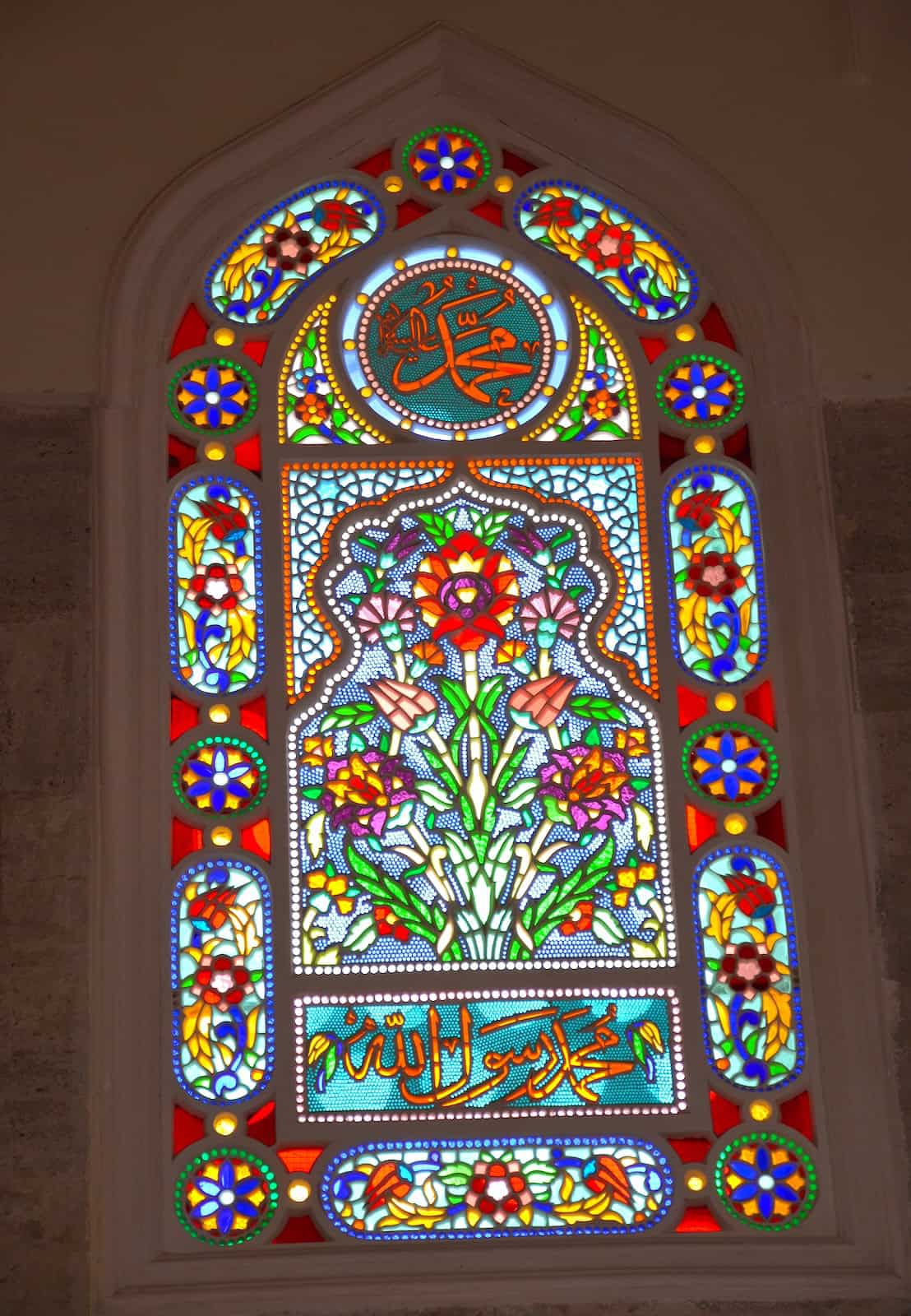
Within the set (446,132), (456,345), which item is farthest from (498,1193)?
(446,132)

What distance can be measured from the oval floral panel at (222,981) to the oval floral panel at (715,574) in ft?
3.88

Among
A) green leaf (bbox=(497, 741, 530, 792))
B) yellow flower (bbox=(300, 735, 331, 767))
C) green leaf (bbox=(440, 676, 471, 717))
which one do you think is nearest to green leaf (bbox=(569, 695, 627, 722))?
green leaf (bbox=(497, 741, 530, 792))

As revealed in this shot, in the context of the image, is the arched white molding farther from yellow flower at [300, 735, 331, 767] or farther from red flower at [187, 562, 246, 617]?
yellow flower at [300, 735, 331, 767]

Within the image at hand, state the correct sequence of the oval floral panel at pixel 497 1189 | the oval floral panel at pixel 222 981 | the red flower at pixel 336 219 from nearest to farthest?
the oval floral panel at pixel 497 1189, the oval floral panel at pixel 222 981, the red flower at pixel 336 219

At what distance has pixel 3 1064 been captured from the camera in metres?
4.86

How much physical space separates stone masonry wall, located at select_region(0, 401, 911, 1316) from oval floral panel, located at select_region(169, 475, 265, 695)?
0.78 feet

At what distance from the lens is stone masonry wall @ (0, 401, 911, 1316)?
4742 millimetres

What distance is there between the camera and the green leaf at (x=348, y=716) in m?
5.30

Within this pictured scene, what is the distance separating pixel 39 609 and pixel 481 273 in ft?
4.79

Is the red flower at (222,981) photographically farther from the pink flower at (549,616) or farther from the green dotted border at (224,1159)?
the pink flower at (549,616)

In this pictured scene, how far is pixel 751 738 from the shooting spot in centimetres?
529

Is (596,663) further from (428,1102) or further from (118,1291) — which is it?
(118,1291)

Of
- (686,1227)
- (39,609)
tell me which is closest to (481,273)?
(39,609)

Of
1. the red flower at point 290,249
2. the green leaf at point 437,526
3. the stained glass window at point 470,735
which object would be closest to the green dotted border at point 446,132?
the stained glass window at point 470,735
